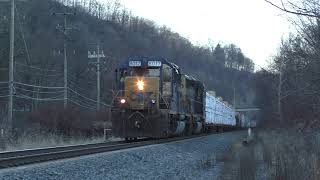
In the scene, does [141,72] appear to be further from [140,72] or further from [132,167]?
[132,167]

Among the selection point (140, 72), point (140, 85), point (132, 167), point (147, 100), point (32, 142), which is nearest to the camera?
point (132, 167)

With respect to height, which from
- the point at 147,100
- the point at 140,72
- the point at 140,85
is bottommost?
the point at 147,100

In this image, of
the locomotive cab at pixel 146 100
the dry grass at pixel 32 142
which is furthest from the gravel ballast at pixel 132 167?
the dry grass at pixel 32 142

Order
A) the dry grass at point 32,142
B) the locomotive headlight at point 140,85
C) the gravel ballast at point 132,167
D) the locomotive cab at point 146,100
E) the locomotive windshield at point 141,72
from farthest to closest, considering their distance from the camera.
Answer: the locomotive windshield at point 141,72
the locomotive headlight at point 140,85
the locomotive cab at point 146,100
the dry grass at point 32,142
the gravel ballast at point 132,167

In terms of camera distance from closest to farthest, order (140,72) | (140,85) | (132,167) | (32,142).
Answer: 1. (132,167)
2. (140,85)
3. (32,142)
4. (140,72)

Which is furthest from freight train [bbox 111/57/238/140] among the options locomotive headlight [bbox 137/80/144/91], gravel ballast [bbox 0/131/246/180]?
gravel ballast [bbox 0/131/246/180]

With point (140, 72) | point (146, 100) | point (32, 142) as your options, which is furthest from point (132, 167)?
point (32, 142)

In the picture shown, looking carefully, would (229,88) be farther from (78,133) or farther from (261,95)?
(78,133)

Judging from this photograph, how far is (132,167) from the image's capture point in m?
12.9

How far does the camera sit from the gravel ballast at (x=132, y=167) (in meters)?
10.1

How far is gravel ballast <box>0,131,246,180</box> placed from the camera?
398 inches

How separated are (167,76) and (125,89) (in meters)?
2.35

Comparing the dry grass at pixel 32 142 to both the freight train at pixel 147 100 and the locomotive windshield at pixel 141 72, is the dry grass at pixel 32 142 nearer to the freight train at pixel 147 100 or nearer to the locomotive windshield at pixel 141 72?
the freight train at pixel 147 100

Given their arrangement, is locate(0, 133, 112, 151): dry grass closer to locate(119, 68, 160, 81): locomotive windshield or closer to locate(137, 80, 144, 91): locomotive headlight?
locate(119, 68, 160, 81): locomotive windshield
